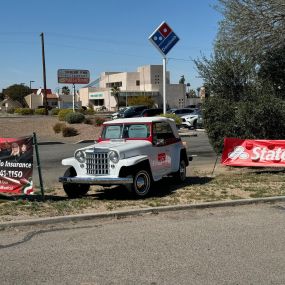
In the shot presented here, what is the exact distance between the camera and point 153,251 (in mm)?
5992

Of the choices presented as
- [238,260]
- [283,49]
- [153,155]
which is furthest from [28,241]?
[283,49]

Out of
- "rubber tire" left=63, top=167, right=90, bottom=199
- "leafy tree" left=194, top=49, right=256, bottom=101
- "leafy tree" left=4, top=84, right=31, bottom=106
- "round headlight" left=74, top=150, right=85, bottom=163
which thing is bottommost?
"rubber tire" left=63, top=167, right=90, bottom=199

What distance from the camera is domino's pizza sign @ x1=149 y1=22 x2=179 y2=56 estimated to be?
18.5m

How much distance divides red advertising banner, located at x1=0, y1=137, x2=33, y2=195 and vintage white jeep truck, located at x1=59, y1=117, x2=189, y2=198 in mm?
849

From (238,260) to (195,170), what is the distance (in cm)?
843

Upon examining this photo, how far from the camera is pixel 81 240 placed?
6.63 meters

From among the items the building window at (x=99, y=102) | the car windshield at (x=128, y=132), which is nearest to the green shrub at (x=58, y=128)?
the car windshield at (x=128, y=132)

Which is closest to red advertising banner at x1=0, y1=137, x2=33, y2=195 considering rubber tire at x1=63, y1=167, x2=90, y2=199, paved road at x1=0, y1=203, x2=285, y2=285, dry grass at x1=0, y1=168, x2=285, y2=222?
dry grass at x1=0, y1=168, x2=285, y2=222

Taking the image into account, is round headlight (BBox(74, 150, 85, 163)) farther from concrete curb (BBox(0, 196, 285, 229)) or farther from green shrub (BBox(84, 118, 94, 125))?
green shrub (BBox(84, 118, 94, 125))

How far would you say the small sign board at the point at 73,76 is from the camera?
187 feet

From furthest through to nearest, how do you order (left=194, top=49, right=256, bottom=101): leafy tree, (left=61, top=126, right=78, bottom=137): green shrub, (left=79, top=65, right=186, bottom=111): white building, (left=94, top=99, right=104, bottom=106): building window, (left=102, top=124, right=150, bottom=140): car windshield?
1. (left=94, top=99, right=104, bottom=106): building window
2. (left=79, top=65, right=186, bottom=111): white building
3. (left=61, top=126, right=78, bottom=137): green shrub
4. (left=194, top=49, right=256, bottom=101): leafy tree
5. (left=102, top=124, right=150, bottom=140): car windshield

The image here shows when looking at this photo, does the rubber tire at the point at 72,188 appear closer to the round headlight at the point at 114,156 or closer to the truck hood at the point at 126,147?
the truck hood at the point at 126,147

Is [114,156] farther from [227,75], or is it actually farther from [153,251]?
[227,75]

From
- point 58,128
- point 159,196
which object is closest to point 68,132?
point 58,128
